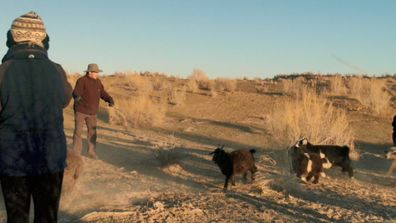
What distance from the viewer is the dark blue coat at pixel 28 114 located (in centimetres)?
412

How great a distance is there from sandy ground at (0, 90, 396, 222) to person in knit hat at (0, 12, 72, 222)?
9.73 feet

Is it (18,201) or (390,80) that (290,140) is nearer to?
(18,201)

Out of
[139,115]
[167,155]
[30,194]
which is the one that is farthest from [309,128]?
[30,194]

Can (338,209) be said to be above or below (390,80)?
below

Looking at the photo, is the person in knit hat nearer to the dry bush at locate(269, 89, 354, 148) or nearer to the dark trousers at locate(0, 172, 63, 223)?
the dark trousers at locate(0, 172, 63, 223)

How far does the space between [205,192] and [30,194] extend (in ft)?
16.9

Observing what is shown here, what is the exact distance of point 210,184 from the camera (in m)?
10.1

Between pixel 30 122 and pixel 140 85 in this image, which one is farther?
pixel 140 85

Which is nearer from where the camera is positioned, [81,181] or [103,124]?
[81,181]

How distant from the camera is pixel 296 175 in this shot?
1040 cm

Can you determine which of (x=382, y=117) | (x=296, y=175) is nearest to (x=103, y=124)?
(x=382, y=117)

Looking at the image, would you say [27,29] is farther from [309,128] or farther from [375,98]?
[375,98]

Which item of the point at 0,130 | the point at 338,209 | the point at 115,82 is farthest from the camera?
the point at 115,82

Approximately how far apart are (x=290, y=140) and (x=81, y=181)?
5.99 metres
